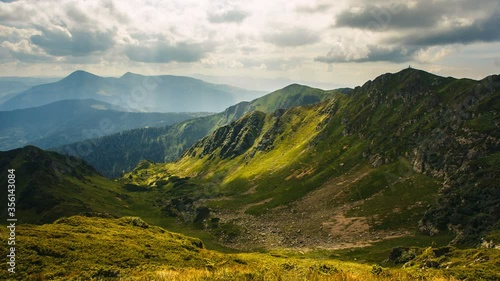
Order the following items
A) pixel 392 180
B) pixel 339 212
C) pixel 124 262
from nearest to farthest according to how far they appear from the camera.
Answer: pixel 124 262
pixel 339 212
pixel 392 180

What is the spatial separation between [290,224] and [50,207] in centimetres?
9856

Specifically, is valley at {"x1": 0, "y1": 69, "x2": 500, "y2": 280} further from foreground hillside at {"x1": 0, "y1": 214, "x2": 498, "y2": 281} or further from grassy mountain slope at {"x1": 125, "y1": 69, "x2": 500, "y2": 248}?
grassy mountain slope at {"x1": 125, "y1": 69, "x2": 500, "y2": 248}

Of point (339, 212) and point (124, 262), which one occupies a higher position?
point (124, 262)

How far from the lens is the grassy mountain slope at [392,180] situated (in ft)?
291

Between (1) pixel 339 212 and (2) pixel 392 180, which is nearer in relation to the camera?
(1) pixel 339 212

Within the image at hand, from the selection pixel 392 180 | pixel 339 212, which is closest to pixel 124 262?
pixel 339 212

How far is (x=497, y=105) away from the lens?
12250 centimetres

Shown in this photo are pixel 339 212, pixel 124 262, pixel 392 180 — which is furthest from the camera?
pixel 392 180

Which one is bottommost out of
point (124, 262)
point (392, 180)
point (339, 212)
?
point (339, 212)

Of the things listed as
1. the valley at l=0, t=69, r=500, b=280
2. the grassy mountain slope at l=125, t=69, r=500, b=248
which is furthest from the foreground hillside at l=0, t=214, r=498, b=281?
the grassy mountain slope at l=125, t=69, r=500, b=248

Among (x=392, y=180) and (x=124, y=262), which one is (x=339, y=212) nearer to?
(x=392, y=180)

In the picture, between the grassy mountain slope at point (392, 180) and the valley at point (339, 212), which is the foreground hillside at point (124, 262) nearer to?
the valley at point (339, 212)

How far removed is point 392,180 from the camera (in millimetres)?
120938

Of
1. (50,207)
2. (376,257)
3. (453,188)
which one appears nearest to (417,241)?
(376,257)
